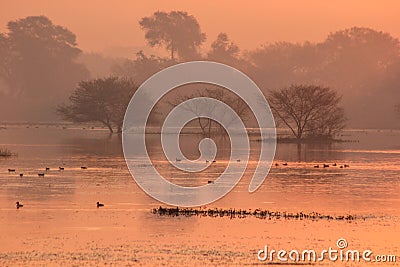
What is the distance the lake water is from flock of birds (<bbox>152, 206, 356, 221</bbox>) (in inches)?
28.6

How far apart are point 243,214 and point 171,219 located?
10.5 feet

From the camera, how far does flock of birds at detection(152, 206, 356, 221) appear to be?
37625 mm

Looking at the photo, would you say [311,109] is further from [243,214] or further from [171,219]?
[171,219]

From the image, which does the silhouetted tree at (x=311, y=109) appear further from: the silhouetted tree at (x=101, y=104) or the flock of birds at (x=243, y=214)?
the flock of birds at (x=243, y=214)

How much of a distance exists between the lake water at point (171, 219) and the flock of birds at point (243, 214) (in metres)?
0.73

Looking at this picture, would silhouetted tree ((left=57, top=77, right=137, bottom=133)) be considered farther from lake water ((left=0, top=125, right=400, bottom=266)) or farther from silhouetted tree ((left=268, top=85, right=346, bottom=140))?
lake water ((left=0, top=125, right=400, bottom=266))

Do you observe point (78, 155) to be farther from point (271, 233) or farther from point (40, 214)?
point (271, 233)

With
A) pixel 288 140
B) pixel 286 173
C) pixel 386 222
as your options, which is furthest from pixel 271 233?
pixel 288 140

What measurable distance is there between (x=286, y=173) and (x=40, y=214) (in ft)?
83.0

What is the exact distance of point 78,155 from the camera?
7462 cm

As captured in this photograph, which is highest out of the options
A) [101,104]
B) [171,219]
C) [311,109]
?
[101,104]

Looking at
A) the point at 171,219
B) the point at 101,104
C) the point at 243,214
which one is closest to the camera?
the point at 171,219

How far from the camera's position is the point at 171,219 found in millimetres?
36406

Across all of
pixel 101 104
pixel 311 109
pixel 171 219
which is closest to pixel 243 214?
pixel 171 219
